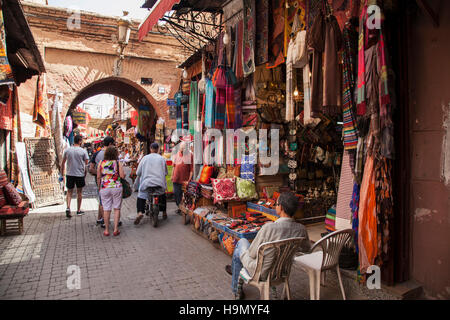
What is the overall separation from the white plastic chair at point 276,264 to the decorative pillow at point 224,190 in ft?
8.24

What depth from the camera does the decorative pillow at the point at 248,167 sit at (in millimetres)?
5395

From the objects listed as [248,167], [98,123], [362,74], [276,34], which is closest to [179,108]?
[248,167]

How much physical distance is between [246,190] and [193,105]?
113 inches

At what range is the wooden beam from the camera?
258cm

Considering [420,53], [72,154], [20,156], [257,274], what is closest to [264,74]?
[420,53]

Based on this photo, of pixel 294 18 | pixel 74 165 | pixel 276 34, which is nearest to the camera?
pixel 294 18

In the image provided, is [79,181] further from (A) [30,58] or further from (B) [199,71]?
(B) [199,71]

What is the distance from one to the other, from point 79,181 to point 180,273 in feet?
13.8

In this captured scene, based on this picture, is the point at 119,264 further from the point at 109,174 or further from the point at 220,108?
the point at 220,108

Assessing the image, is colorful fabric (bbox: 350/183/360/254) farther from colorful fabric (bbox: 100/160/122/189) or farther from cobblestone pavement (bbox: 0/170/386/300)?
colorful fabric (bbox: 100/160/122/189)

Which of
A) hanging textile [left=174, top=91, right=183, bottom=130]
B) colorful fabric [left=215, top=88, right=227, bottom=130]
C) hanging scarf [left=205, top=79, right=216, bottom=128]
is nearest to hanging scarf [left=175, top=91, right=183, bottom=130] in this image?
hanging textile [left=174, top=91, right=183, bottom=130]

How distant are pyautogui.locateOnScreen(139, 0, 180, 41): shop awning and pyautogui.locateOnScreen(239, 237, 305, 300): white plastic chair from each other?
140 inches

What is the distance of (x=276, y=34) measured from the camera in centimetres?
438

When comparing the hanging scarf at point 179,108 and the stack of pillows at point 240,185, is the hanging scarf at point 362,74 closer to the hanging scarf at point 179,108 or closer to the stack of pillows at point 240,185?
the stack of pillows at point 240,185
